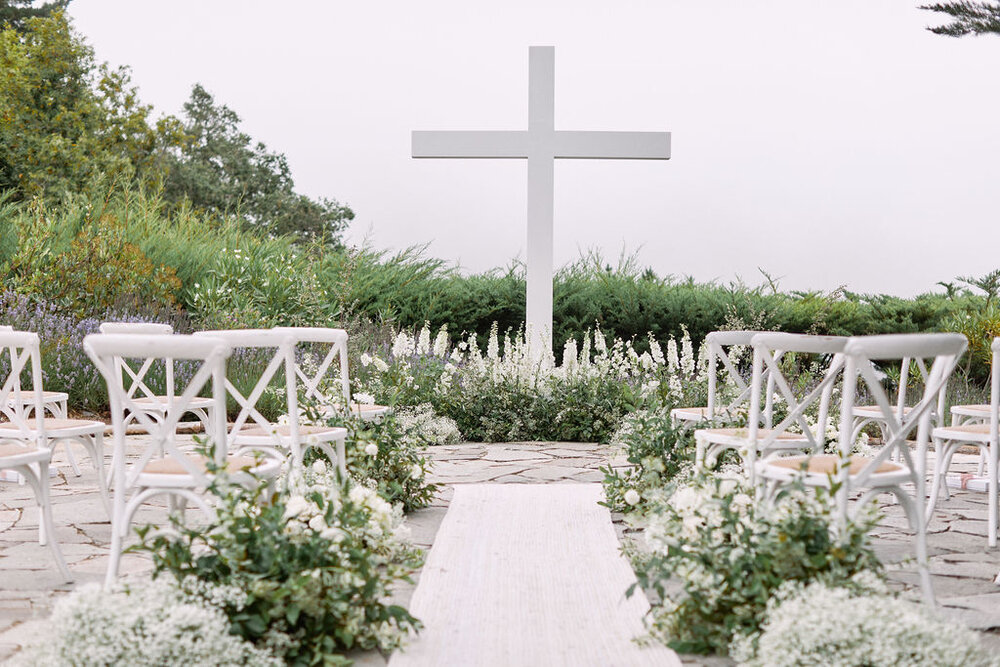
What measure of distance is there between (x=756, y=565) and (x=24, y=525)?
11.7 feet

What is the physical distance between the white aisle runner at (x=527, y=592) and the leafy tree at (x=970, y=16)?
7054 millimetres

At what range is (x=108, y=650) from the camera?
2498 mm

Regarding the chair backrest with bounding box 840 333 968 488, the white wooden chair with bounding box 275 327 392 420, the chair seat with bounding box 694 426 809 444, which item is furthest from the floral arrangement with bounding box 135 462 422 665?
the chair seat with bounding box 694 426 809 444

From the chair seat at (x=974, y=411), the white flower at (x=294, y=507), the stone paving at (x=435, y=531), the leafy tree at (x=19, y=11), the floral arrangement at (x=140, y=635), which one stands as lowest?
the stone paving at (x=435, y=531)

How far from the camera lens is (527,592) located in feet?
11.7

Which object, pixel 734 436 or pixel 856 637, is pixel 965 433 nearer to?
pixel 734 436

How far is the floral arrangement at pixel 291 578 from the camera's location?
2.75 meters

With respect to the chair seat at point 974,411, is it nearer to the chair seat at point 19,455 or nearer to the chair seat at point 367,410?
the chair seat at point 367,410

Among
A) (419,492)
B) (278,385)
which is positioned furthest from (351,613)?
(278,385)

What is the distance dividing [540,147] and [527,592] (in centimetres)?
579

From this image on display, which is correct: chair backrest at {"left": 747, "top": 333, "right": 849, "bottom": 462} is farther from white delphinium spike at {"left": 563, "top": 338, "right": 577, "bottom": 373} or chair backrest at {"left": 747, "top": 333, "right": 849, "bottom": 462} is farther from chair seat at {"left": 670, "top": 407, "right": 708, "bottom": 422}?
white delphinium spike at {"left": 563, "top": 338, "right": 577, "bottom": 373}

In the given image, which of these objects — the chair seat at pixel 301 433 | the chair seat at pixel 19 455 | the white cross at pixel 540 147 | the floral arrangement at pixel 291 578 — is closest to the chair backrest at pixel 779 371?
the floral arrangement at pixel 291 578

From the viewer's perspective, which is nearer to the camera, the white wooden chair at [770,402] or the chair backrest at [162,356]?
the chair backrest at [162,356]

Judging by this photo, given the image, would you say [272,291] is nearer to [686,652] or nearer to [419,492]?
[419,492]
